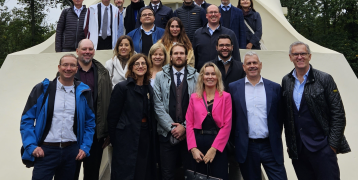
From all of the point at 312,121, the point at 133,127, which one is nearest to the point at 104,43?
the point at 133,127

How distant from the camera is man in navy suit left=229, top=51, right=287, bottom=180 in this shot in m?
3.12

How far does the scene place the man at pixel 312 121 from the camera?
9.88 feet

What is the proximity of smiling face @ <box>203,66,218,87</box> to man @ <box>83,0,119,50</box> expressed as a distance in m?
2.59

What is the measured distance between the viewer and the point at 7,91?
17.9ft

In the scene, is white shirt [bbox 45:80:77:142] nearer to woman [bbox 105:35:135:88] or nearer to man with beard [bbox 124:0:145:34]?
woman [bbox 105:35:135:88]

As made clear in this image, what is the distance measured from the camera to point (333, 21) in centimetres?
1455

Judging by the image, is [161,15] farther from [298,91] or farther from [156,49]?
[298,91]

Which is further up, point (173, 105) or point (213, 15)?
point (213, 15)

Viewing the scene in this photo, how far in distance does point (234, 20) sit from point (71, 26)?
2685mm

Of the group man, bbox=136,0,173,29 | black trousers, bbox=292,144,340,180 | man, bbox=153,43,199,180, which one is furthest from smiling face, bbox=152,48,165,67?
black trousers, bbox=292,144,340,180

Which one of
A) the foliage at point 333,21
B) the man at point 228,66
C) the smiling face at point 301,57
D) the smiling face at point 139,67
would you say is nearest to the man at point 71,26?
the smiling face at point 139,67

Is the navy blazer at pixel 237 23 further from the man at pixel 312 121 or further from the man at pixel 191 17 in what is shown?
the man at pixel 312 121

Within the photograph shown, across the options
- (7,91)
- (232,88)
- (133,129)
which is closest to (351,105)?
(232,88)

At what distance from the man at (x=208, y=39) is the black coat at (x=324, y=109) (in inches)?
55.5
